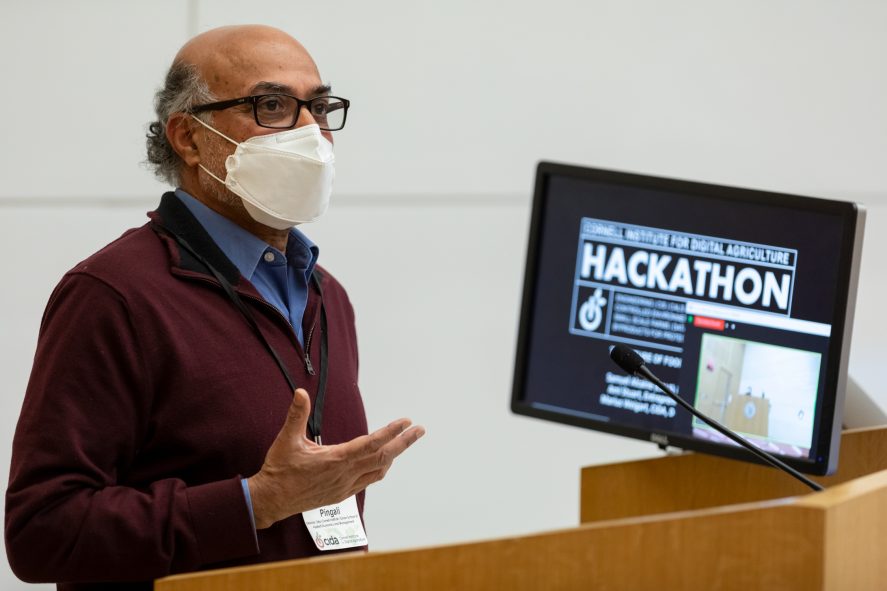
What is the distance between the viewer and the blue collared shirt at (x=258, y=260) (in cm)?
154

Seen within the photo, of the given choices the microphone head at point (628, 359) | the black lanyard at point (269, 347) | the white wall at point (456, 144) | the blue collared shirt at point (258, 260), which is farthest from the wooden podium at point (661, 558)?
the white wall at point (456, 144)

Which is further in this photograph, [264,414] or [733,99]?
[733,99]

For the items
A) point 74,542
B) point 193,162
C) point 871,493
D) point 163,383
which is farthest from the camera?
point 193,162

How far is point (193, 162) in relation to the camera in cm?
160

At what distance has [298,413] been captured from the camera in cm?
119

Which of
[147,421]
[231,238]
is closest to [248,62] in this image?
[231,238]

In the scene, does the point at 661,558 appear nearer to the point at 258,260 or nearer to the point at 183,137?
the point at 258,260

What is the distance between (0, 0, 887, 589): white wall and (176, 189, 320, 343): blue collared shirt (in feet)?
4.87

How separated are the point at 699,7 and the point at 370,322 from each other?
1293mm

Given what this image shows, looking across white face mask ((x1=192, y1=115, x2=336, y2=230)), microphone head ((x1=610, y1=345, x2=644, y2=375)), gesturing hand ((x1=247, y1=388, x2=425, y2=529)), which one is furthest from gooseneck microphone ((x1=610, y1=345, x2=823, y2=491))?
white face mask ((x1=192, y1=115, x2=336, y2=230))

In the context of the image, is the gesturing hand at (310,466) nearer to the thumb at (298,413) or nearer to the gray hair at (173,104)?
the thumb at (298,413)

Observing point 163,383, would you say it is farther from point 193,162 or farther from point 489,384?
point 489,384

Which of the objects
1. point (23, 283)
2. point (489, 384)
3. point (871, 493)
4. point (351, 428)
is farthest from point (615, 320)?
point (23, 283)

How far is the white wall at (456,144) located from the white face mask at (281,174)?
58.0 inches
